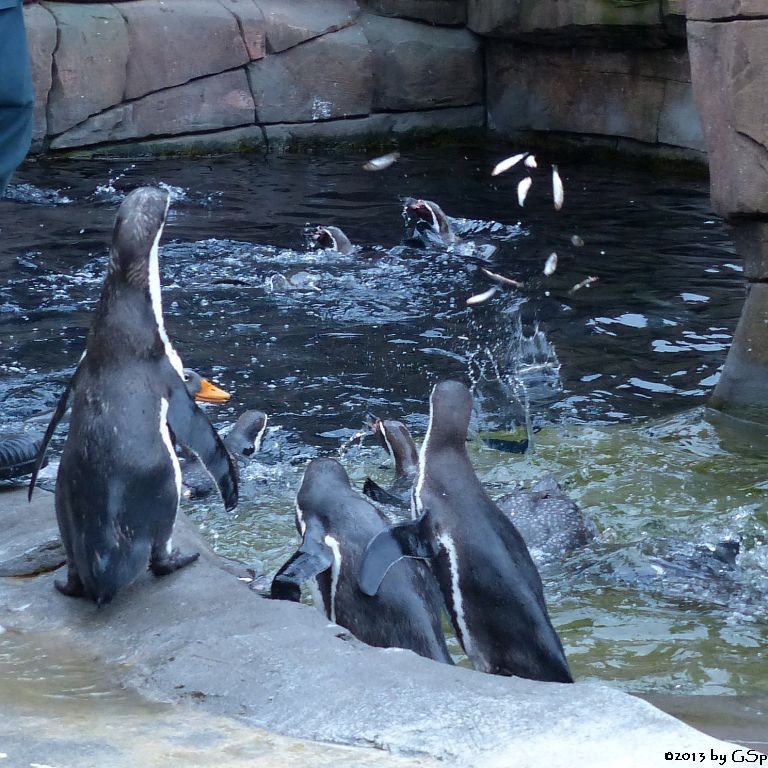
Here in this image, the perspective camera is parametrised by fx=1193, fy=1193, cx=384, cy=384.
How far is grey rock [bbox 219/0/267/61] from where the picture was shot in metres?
14.0

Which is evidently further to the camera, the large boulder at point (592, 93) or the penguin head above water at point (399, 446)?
the large boulder at point (592, 93)

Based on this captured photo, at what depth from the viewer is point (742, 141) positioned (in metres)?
5.71

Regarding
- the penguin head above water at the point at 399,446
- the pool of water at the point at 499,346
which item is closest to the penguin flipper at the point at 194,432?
the pool of water at the point at 499,346

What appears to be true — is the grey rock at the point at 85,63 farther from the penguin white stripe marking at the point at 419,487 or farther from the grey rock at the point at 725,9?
the penguin white stripe marking at the point at 419,487

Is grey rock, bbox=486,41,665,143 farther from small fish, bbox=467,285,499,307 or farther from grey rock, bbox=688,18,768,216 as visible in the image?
grey rock, bbox=688,18,768,216

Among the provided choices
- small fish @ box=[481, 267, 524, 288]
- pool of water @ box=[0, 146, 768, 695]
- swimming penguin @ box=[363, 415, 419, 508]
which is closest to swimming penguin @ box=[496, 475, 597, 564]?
pool of water @ box=[0, 146, 768, 695]

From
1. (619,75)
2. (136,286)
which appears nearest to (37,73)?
(619,75)

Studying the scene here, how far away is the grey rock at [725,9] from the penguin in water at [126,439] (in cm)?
344

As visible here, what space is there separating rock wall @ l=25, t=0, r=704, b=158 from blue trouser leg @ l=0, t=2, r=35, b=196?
27.6 ft

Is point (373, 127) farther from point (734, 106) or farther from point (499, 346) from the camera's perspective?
point (734, 106)

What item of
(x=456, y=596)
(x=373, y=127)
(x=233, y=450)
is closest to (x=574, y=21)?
(x=373, y=127)

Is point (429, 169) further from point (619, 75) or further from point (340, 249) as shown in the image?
point (340, 249)

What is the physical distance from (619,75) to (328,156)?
3564 millimetres

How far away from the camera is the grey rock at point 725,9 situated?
5.51 meters
